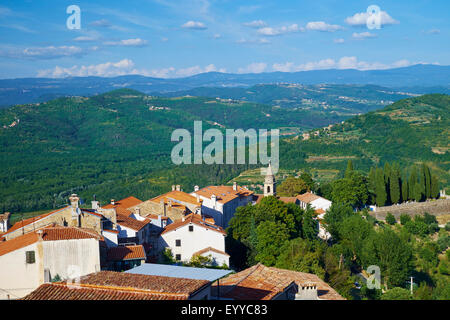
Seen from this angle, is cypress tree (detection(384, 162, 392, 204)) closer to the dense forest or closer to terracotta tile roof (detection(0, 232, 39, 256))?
Answer: the dense forest

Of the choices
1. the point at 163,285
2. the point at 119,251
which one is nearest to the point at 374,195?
the point at 119,251

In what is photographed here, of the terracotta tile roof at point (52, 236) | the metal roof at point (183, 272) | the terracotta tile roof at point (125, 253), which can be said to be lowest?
the terracotta tile roof at point (125, 253)

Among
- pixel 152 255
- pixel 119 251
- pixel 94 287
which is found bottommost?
pixel 152 255

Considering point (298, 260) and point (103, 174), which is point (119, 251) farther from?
point (103, 174)

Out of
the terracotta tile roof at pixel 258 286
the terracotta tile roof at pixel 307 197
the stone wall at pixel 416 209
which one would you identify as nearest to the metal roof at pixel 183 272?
the terracotta tile roof at pixel 258 286

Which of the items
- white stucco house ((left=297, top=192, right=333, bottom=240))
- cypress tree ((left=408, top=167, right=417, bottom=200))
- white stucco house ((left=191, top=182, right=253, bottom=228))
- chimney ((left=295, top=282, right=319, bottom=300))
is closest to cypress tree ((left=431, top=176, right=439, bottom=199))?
cypress tree ((left=408, top=167, right=417, bottom=200))

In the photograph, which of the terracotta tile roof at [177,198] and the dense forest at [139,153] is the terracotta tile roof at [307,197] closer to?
the terracotta tile roof at [177,198]

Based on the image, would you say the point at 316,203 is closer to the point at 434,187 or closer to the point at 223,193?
the point at 223,193
